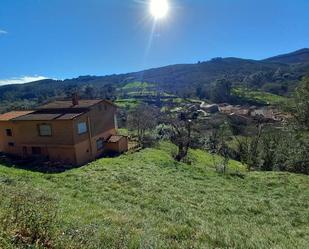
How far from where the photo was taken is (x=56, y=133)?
91.0 feet

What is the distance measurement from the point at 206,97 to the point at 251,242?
342 feet

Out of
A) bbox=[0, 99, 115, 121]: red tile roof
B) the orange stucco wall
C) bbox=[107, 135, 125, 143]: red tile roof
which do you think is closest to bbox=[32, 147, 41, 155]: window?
the orange stucco wall

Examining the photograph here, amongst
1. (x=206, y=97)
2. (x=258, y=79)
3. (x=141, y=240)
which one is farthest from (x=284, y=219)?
(x=258, y=79)

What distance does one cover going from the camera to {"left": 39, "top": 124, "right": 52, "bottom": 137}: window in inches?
1103

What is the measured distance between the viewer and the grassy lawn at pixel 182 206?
7.70 m

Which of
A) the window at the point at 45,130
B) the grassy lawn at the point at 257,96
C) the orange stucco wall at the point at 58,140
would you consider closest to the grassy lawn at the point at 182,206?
the orange stucco wall at the point at 58,140

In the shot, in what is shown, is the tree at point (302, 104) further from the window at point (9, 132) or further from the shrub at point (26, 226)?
the window at point (9, 132)

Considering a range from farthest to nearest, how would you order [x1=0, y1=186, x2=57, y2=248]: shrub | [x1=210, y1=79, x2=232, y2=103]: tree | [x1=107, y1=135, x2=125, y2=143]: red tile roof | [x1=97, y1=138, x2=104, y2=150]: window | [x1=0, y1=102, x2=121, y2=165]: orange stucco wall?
[x1=210, y1=79, x2=232, y2=103]: tree
[x1=107, y1=135, x2=125, y2=143]: red tile roof
[x1=97, y1=138, x2=104, y2=150]: window
[x1=0, y1=102, x2=121, y2=165]: orange stucco wall
[x1=0, y1=186, x2=57, y2=248]: shrub

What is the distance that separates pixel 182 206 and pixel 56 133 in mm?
18300

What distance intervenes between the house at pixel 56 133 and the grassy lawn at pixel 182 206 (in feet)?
11.4

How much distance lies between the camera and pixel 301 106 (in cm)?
2261

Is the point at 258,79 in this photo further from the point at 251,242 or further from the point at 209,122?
the point at 251,242

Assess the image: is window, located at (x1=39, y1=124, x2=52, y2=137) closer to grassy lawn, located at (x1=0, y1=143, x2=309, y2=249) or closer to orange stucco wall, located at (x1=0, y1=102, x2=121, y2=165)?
orange stucco wall, located at (x1=0, y1=102, x2=121, y2=165)

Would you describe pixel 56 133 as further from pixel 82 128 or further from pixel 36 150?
pixel 36 150
